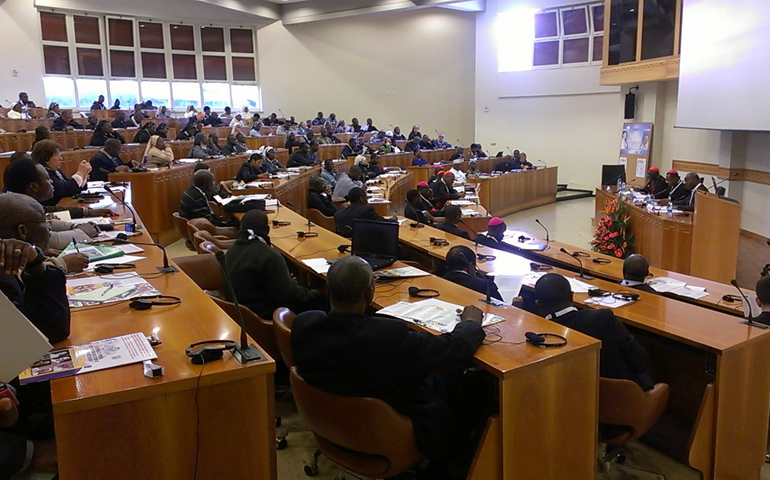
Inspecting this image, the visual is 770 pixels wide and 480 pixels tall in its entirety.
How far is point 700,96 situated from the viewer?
987 centimetres

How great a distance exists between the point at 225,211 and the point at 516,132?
496 inches

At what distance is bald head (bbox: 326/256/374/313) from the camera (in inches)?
88.9

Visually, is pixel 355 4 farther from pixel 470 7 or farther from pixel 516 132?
pixel 516 132

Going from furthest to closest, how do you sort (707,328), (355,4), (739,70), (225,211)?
(355,4) → (739,70) → (225,211) → (707,328)

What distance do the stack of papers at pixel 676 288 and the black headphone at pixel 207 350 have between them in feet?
9.48

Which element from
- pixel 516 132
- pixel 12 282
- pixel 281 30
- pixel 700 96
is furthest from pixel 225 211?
pixel 281 30

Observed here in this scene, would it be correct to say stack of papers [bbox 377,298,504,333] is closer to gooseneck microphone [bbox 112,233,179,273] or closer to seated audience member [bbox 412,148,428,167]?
gooseneck microphone [bbox 112,233,179,273]

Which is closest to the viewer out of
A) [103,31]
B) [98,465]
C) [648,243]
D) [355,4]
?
[98,465]

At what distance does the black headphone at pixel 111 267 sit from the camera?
3340mm

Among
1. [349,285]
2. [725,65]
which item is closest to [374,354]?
[349,285]

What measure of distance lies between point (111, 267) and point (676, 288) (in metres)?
3.58

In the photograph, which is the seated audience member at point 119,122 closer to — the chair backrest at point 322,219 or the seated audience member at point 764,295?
the chair backrest at point 322,219

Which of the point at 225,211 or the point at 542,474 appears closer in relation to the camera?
the point at 542,474

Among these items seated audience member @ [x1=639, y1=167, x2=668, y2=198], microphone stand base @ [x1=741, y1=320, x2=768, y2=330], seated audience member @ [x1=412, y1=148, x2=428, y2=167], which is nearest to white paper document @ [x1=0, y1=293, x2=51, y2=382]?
microphone stand base @ [x1=741, y1=320, x2=768, y2=330]
